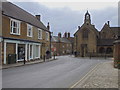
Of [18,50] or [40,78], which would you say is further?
[18,50]

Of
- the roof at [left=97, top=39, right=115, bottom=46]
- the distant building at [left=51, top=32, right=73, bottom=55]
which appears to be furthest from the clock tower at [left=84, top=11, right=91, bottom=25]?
the distant building at [left=51, top=32, right=73, bottom=55]

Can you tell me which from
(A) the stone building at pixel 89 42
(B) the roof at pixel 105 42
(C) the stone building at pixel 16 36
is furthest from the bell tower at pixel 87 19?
(C) the stone building at pixel 16 36

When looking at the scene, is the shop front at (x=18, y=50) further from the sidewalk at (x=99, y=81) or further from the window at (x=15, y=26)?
the sidewalk at (x=99, y=81)

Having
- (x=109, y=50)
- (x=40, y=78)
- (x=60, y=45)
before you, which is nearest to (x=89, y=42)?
(x=109, y=50)

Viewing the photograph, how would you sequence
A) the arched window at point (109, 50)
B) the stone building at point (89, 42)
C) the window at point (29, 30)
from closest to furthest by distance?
the window at point (29, 30) → the arched window at point (109, 50) → the stone building at point (89, 42)

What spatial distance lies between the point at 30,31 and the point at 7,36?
8118 mm

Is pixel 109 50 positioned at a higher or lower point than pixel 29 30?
lower

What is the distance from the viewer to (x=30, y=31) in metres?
30.5

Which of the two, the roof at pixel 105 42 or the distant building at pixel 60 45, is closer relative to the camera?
the roof at pixel 105 42

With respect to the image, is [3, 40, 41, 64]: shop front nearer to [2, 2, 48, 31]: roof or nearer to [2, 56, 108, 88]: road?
[2, 2, 48, 31]: roof

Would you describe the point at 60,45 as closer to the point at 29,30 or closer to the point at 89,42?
the point at 89,42

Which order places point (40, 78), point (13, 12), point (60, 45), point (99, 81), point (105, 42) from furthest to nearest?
point (60, 45) < point (105, 42) < point (13, 12) < point (40, 78) < point (99, 81)

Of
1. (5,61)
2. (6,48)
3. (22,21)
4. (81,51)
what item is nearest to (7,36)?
(6,48)

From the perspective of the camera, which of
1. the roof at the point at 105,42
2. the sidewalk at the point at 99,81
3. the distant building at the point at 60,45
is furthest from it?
the distant building at the point at 60,45
